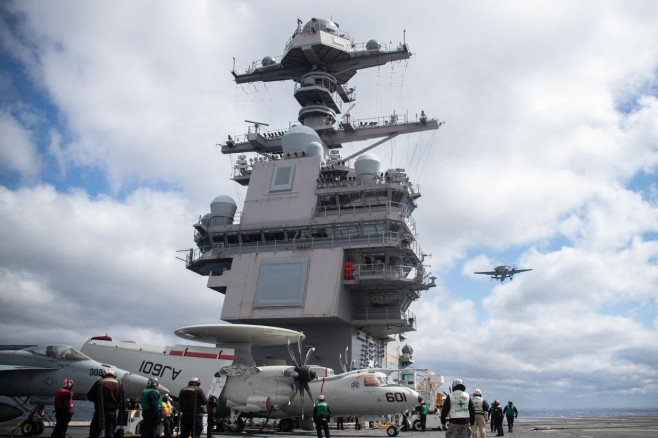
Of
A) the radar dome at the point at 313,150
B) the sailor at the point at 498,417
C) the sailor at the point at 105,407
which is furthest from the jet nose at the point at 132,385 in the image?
the radar dome at the point at 313,150

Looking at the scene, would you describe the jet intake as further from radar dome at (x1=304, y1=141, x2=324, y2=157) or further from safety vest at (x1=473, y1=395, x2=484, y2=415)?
radar dome at (x1=304, y1=141, x2=324, y2=157)

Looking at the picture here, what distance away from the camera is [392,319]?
3231 cm

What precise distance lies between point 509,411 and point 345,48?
28729mm

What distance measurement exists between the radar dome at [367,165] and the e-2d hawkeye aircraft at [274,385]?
52.8 feet

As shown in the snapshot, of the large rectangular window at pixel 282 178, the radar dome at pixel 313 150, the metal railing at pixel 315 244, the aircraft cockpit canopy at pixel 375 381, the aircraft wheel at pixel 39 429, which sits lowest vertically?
the aircraft wheel at pixel 39 429

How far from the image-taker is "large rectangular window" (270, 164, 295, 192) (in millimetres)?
35125

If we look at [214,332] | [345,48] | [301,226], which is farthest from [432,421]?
[345,48]

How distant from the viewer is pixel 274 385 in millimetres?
20234

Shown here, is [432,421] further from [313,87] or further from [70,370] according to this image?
[313,87]

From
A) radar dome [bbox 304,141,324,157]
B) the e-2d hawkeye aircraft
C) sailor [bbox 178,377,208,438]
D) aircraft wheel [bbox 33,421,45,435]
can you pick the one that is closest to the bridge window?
radar dome [bbox 304,141,324,157]

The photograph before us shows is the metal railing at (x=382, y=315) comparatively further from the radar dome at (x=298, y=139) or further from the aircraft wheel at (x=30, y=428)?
the aircraft wheel at (x=30, y=428)

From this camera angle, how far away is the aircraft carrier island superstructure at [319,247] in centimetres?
3109

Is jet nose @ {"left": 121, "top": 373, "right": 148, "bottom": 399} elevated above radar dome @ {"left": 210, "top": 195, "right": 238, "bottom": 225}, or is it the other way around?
radar dome @ {"left": 210, "top": 195, "right": 238, "bottom": 225}

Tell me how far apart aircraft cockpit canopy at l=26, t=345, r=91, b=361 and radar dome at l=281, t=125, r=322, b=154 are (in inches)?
914
